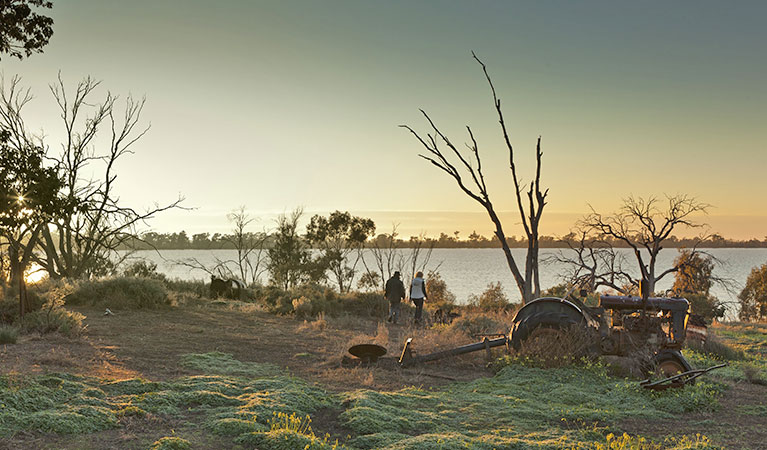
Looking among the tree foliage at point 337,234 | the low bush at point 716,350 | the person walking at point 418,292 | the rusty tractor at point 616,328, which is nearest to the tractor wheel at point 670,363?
the rusty tractor at point 616,328

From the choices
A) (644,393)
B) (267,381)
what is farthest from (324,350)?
(644,393)

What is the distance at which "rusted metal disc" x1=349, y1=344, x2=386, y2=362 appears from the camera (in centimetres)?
1276

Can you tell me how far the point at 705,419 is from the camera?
29.1 ft

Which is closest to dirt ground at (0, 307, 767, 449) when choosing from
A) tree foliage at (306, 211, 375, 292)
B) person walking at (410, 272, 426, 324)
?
person walking at (410, 272, 426, 324)

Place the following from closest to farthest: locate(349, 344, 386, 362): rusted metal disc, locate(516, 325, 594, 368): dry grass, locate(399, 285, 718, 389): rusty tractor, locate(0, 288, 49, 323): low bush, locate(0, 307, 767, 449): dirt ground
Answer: locate(0, 307, 767, 449): dirt ground, locate(399, 285, 718, 389): rusty tractor, locate(516, 325, 594, 368): dry grass, locate(349, 344, 386, 362): rusted metal disc, locate(0, 288, 49, 323): low bush

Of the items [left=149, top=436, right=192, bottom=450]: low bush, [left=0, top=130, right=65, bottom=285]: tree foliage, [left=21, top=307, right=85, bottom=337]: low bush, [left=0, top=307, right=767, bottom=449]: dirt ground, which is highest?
[left=0, top=130, right=65, bottom=285]: tree foliage

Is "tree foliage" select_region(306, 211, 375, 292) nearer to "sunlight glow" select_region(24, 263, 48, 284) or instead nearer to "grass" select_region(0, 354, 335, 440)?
"sunlight glow" select_region(24, 263, 48, 284)

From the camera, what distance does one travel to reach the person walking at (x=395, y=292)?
22.2 metres

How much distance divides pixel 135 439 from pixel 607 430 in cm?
606

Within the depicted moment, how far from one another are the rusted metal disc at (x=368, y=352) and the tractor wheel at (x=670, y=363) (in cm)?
549

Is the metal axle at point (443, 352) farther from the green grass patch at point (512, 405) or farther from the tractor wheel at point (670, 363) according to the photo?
the tractor wheel at point (670, 363)

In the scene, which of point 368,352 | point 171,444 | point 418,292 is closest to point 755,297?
point 418,292

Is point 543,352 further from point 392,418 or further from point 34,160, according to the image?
point 34,160

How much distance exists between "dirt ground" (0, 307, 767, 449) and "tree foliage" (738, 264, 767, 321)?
55134mm
